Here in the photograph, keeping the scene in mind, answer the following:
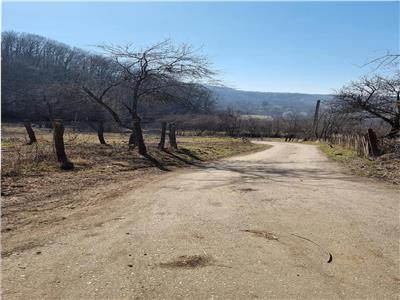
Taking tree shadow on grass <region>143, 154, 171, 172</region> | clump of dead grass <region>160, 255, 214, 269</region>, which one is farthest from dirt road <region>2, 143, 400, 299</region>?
tree shadow on grass <region>143, 154, 171, 172</region>

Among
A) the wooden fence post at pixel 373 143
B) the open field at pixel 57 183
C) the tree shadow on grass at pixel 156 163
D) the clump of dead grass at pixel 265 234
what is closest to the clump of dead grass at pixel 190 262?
the clump of dead grass at pixel 265 234

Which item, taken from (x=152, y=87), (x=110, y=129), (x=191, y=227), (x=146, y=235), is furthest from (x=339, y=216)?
(x=110, y=129)

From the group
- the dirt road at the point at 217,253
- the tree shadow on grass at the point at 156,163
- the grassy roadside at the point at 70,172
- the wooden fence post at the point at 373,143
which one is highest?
the wooden fence post at the point at 373,143

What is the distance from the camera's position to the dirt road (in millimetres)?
4191

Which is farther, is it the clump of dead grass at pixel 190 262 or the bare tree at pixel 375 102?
the bare tree at pixel 375 102

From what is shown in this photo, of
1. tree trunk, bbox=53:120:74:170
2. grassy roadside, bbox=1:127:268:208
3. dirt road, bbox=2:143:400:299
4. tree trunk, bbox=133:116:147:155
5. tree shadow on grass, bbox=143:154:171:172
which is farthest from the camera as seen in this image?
tree trunk, bbox=133:116:147:155

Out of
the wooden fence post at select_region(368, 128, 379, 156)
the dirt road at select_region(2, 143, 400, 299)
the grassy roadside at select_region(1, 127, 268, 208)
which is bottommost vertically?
the grassy roadside at select_region(1, 127, 268, 208)

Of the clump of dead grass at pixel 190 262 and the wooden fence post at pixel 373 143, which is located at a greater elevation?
the wooden fence post at pixel 373 143

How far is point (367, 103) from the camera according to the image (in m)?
28.3

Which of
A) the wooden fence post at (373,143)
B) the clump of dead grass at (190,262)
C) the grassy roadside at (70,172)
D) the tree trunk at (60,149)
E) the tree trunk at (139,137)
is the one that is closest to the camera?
the clump of dead grass at (190,262)

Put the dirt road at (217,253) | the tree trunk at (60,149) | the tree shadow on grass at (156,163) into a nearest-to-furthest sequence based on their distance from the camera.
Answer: the dirt road at (217,253) < the tree trunk at (60,149) < the tree shadow on grass at (156,163)

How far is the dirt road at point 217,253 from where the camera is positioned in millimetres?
4191

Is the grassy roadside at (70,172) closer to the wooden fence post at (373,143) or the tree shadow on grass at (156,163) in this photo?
the tree shadow on grass at (156,163)

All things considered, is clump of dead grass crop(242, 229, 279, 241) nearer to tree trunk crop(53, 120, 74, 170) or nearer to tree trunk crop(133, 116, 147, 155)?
tree trunk crop(53, 120, 74, 170)
